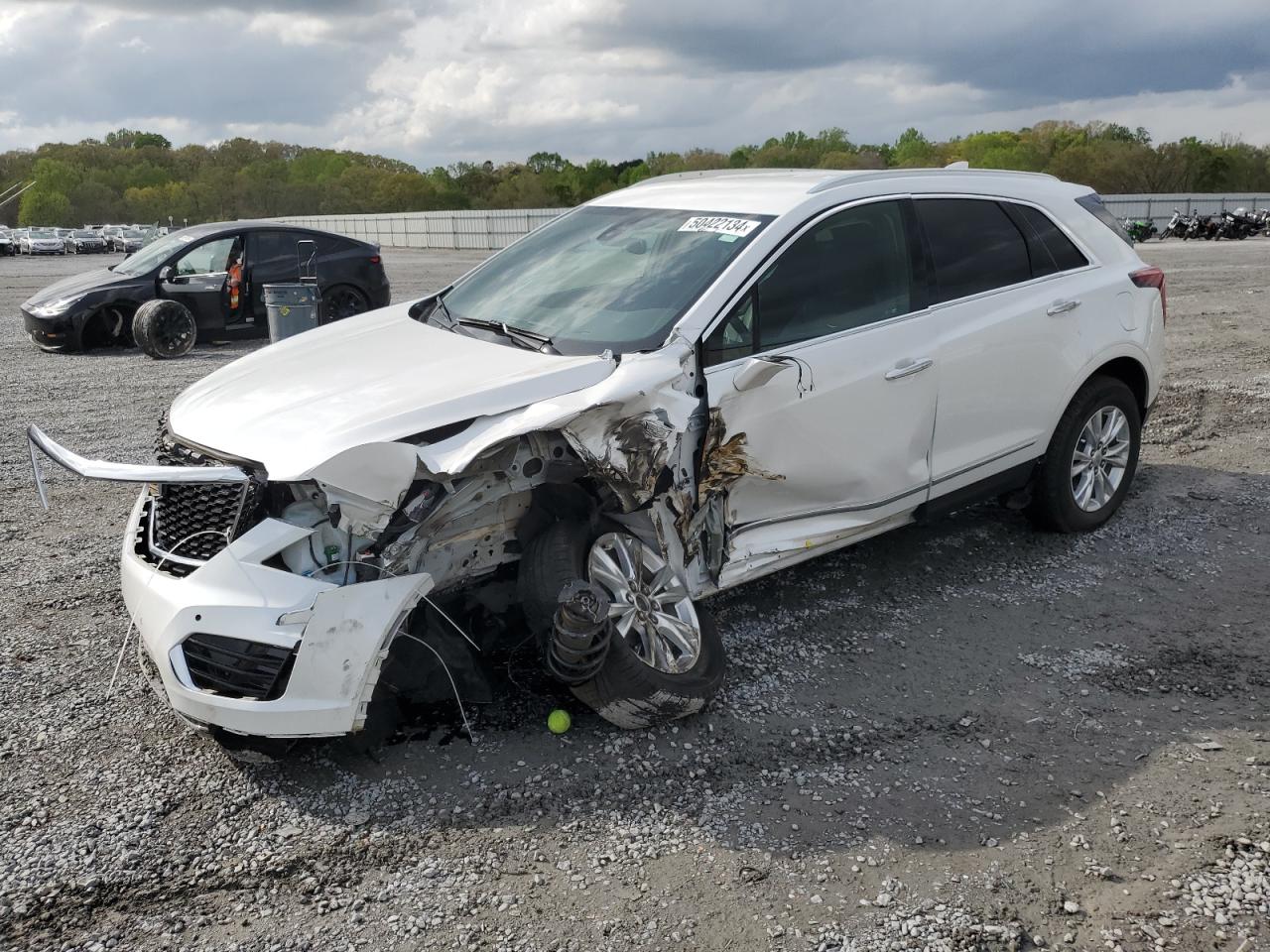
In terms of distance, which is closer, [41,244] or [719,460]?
[719,460]

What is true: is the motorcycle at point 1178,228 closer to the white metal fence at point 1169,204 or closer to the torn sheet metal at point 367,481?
the white metal fence at point 1169,204

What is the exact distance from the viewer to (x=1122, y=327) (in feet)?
18.3

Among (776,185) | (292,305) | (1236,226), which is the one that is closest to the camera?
(776,185)

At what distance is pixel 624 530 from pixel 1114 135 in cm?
9384

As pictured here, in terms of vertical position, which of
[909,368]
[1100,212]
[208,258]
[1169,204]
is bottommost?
[909,368]

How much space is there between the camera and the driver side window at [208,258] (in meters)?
12.8

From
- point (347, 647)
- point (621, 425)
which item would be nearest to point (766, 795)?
point (621, 425)

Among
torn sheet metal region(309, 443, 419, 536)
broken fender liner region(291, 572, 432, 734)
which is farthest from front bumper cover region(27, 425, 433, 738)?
torn sheet metal region(309, 443, 419, 536)

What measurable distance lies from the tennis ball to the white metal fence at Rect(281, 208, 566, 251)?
3583 cm

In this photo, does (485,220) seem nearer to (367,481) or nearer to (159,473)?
(159,473)

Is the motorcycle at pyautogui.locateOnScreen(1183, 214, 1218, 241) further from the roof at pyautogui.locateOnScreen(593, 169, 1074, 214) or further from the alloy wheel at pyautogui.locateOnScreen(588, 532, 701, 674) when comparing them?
the alloy wheel at pyautogui.locateOnScreen(588, 532, 701, 674)

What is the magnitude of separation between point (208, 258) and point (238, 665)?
11.0 meters

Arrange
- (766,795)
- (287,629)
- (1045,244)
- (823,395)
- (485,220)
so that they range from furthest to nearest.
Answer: (485,220)
(1045,244)
(823,395)
(766,795)
(287,629)

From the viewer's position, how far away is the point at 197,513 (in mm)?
3486
